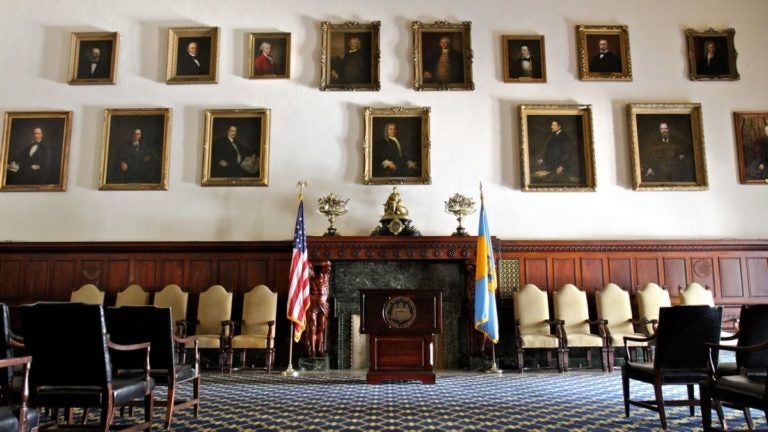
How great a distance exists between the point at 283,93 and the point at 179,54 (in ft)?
6.58

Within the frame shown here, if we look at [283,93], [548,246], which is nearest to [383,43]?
[283,93]

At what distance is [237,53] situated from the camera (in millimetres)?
10336

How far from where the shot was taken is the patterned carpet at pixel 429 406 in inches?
180

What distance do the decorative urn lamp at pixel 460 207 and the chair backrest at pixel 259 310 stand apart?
304cm

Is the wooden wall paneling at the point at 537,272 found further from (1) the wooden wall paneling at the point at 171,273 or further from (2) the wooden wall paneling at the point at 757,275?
(1) the wooden wall paneling at the point at 171,273

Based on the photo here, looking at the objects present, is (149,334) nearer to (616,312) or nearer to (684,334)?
(684,334)

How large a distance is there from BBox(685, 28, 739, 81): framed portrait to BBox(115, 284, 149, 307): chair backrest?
32.6ft

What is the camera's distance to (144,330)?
4.75m

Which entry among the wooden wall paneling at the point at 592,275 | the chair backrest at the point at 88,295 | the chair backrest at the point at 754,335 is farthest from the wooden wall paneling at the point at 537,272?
the chair backrest at the point at 88,295

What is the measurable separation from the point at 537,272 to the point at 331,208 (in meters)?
3.51

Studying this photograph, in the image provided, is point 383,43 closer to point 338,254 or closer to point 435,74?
point 435,74

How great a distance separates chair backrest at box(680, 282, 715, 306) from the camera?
8945 mm

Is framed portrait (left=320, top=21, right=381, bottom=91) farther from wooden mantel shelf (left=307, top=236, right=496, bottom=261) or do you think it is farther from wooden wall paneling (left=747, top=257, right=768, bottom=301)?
wooden wall paneling (left=747, top=257, right=768, bottom=301)

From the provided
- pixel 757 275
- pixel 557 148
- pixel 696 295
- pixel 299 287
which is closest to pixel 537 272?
pixel 557 148
